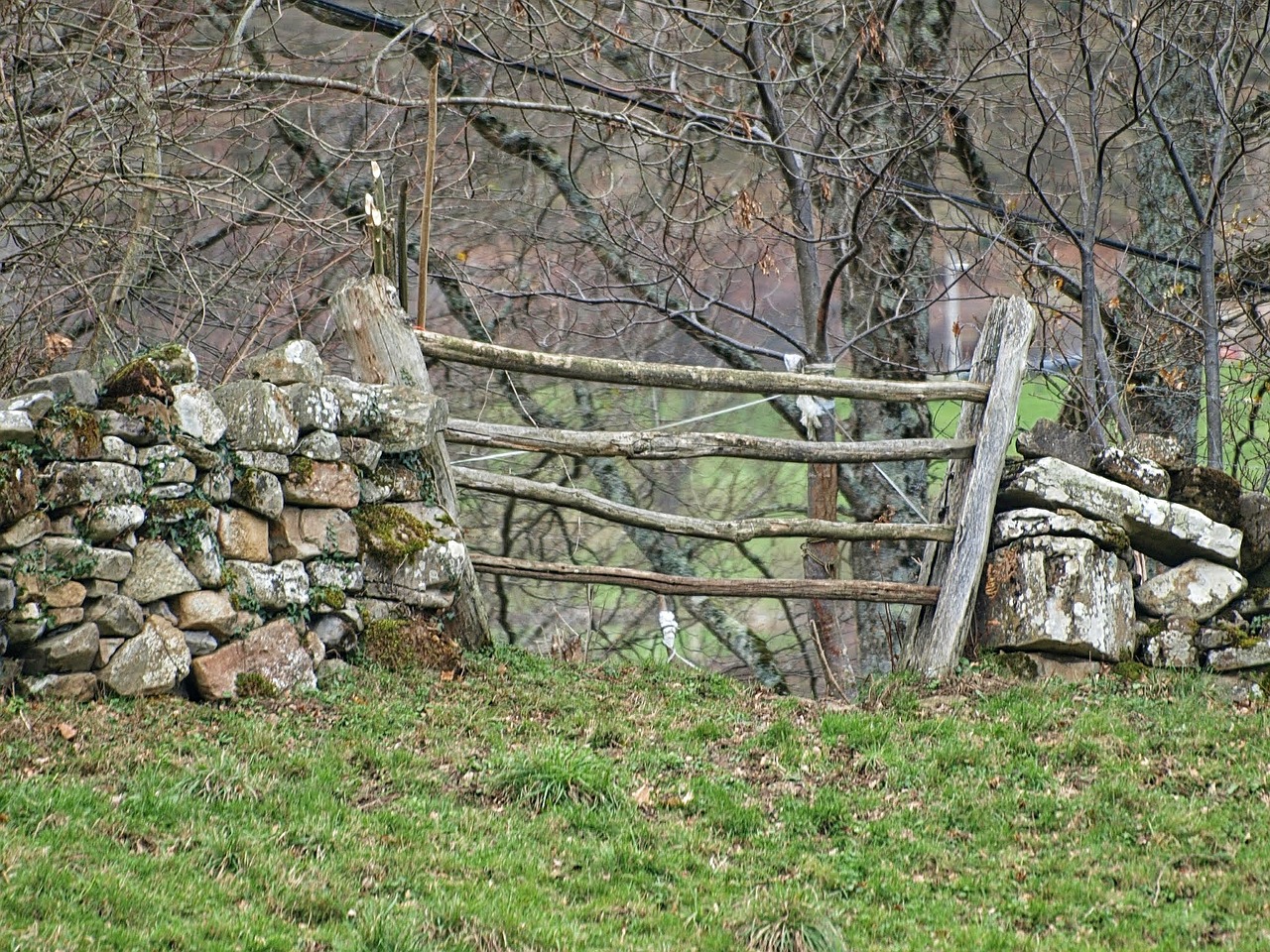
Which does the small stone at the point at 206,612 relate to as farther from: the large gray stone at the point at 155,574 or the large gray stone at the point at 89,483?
the large gray stone at the point at 89,483

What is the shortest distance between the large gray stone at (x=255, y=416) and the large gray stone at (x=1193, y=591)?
490 cm

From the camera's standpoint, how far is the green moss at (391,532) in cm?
611

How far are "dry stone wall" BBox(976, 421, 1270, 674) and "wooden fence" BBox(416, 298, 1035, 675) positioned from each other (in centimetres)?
24

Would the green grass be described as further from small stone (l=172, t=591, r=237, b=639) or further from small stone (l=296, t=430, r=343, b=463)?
small stone (l=296, t=430, r=343, b=463)

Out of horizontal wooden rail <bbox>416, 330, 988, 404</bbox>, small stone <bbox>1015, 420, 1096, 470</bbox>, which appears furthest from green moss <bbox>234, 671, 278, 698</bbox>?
small stone <bbox>1015, 420, 1096, 470</bbox>

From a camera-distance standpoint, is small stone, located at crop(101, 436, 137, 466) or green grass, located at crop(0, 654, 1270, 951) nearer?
green grass, located at crop(0, 654, 1270, 951)

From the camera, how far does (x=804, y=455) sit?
6.95 metres

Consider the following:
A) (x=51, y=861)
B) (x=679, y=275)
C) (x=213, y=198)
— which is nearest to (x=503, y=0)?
(x=679, y=275)

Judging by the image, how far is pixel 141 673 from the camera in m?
5.06

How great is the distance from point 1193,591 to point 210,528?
535 cm

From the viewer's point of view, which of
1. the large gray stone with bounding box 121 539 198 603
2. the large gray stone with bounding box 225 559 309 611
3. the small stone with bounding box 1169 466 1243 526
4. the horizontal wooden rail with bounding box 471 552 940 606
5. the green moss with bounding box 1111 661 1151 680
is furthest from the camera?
the small stone with bounding box 1169 466 1243 526

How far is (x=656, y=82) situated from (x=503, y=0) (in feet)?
5.61

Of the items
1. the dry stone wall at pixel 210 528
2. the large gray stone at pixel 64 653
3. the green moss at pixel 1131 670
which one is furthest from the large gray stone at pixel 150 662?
the green moss at pixel 1131 670

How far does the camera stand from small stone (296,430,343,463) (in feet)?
19.2
